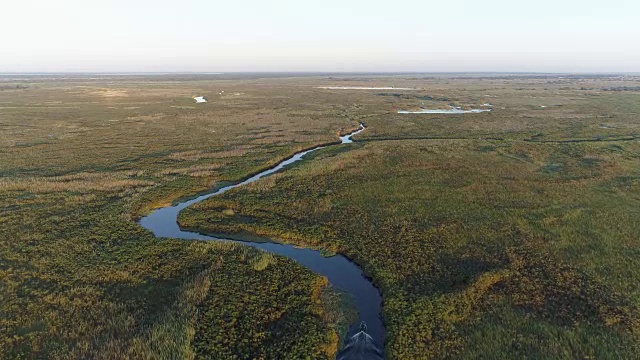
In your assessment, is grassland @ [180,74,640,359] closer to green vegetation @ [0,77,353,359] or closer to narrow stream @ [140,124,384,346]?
narrow stream @ [140,124,384,346]

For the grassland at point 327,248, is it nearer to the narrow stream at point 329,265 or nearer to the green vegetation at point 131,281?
the green vegetation at point 131,281

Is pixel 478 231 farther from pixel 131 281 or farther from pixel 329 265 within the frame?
pixel 131 281

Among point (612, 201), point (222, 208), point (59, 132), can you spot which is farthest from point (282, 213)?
point (59, 132)

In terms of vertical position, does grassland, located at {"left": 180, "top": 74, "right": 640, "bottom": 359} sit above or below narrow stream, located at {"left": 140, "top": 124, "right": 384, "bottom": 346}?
above

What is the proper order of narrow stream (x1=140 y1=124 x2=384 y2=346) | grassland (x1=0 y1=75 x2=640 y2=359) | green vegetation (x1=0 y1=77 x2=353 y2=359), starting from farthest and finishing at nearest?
narrow stream (x1=140 y1=124 x2=384 y2=346), grassland (x1=0 y1=75 x2=640 y2=359), green vegetation (x1=0 y1=77 x2=353 y2=359)

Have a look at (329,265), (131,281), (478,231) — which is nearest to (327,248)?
(329,265)

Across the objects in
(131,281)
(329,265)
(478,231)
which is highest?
(478,231)

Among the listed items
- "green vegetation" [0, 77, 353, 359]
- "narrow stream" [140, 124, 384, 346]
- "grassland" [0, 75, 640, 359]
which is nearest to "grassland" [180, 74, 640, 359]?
"grassland" [0, 75, 640, 359]
